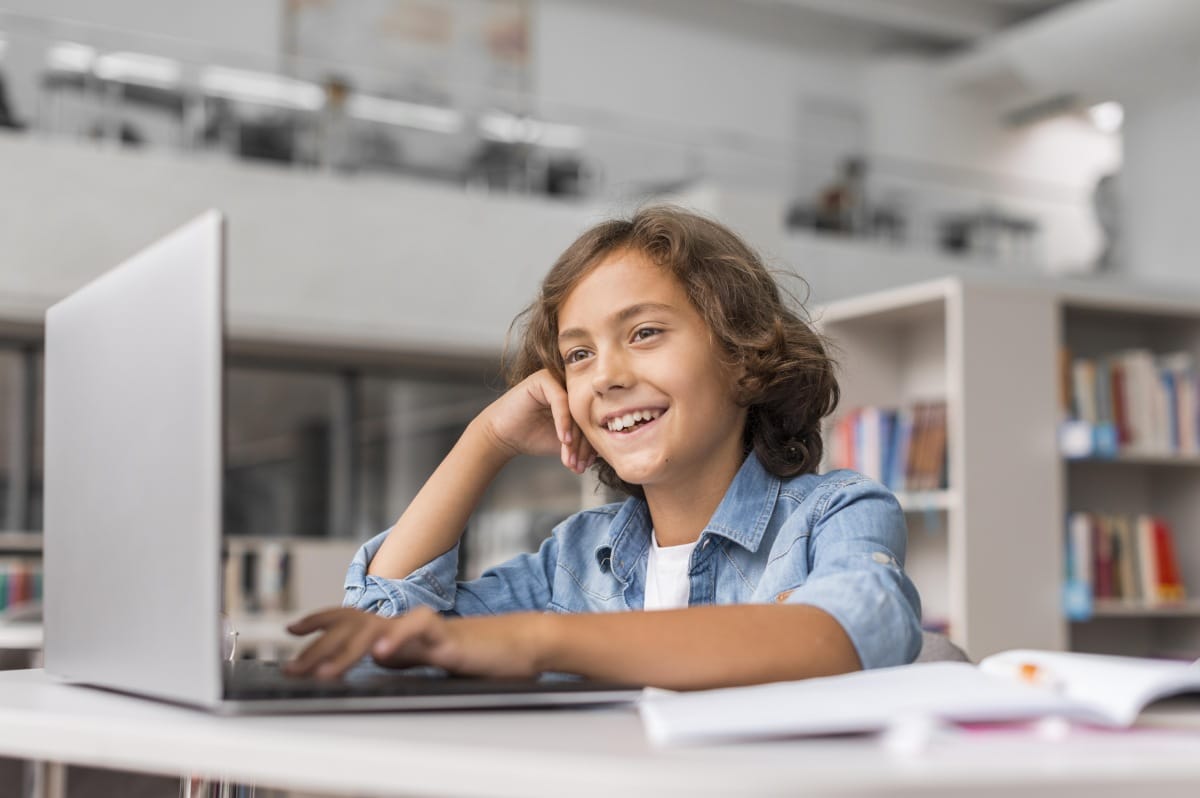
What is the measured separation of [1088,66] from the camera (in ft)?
28.3

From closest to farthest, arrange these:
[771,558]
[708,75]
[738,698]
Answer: [738,698], [771,558], [708,75]

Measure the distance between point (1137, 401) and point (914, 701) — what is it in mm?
3986

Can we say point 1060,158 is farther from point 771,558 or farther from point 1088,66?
point 771,558

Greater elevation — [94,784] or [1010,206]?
[1010,206]

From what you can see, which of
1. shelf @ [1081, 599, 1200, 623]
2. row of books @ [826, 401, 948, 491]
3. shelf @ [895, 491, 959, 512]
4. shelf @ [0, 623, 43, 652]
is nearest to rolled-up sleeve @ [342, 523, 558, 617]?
shelf @ [0, 623, 43, 652]

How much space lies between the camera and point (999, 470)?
3.92m

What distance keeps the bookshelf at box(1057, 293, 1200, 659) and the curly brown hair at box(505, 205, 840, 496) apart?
305 centimetres

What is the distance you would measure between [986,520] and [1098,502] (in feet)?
2.69

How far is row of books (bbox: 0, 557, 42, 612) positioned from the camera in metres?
5.37

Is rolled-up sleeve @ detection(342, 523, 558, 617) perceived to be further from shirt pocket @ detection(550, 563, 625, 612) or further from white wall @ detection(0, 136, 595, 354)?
white wall @ detection(0, 136, 595, 354)

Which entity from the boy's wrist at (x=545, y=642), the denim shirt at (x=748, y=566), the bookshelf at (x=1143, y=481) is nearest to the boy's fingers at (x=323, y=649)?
the boy's wrist at (x=545, y=642)

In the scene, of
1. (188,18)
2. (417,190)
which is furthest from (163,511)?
(188,18)

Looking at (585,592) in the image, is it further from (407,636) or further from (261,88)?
Result: (261,88)

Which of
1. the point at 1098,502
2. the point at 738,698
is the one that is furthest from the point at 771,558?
the point at 1098,502
